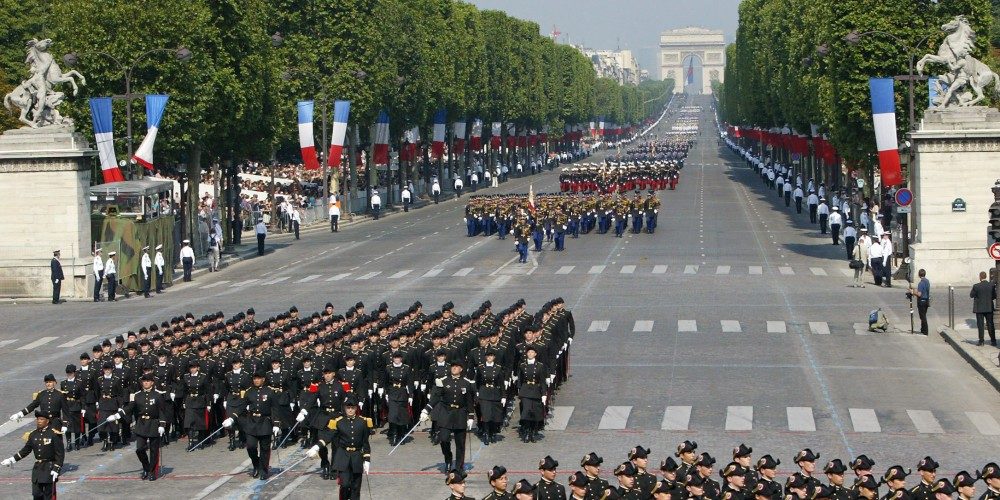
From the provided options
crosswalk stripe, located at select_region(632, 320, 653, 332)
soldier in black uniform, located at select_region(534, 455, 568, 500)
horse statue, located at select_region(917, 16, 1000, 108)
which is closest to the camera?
soldier in black uniform, located at select_region(534, 455, 568, 500)

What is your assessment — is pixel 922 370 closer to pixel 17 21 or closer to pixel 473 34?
pixel 17 21

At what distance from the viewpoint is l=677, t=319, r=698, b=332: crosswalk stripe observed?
39.2 metres

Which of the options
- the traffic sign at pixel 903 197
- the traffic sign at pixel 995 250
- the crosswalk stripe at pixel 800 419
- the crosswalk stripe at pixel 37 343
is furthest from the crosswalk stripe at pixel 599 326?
the crosswalk stripe at pixel 37 343

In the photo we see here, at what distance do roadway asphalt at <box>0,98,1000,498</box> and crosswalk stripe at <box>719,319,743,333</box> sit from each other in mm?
168

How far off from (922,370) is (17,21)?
234 feet

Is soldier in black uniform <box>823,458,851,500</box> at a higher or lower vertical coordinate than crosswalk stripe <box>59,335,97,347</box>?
higher

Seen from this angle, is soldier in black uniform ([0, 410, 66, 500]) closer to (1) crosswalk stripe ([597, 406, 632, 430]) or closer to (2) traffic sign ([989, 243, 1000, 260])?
(1) crosswalk stripe ([597, 406, 632, 430])

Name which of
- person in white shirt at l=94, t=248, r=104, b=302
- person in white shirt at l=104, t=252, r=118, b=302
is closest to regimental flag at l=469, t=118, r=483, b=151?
person in white shirt at l=94, t=248, r=104, b=302

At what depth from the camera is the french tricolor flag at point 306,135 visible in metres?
72.9

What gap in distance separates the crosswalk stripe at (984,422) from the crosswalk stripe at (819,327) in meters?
10.4

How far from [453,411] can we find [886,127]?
30466mm

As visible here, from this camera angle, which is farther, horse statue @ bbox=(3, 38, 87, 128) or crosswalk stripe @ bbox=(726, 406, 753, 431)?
horse statue @ bbox=(3, 38, 87, 128)

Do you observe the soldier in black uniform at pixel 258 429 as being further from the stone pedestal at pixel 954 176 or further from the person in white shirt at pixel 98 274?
the stone pedestal at pixel 954 176

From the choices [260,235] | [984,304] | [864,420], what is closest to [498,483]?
[864,420]
